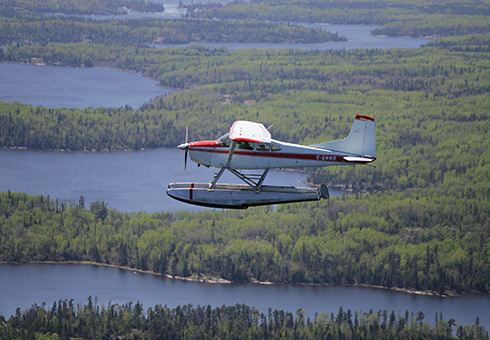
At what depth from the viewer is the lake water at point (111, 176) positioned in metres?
145

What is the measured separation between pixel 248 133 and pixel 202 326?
189 ft

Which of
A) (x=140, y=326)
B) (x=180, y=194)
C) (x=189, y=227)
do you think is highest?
(x=180, y=194)

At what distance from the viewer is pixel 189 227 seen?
418 feet

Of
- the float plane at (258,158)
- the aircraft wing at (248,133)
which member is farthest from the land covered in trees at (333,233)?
the float plane at (258,158)

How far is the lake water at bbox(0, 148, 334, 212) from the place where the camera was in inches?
5699

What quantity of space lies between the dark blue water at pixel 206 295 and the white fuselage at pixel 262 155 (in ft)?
208

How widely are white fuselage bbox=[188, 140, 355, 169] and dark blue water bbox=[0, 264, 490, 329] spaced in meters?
63.5

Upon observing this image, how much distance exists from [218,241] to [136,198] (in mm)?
24529

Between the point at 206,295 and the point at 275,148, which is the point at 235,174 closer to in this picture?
the point at 275,148

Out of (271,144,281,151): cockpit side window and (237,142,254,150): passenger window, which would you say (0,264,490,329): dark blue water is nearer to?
(271,144,281,151): cockpit side window

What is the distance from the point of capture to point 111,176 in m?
158

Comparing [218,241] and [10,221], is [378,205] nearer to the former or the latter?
[218,241]

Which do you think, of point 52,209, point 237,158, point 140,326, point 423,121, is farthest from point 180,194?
point 423,121

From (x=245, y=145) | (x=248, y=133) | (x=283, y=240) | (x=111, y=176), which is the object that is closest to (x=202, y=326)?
(x=283, y=240)
